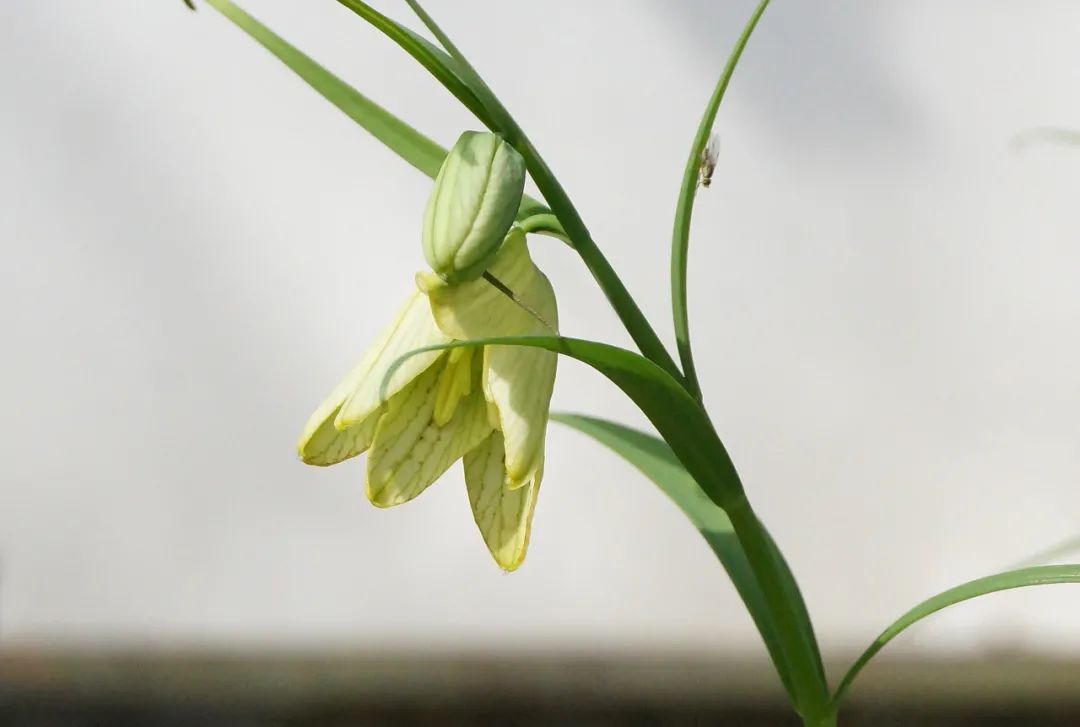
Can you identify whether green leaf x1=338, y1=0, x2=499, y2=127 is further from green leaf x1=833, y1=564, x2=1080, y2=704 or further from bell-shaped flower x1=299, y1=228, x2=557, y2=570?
green leaf x1=833, y1=564, x2=1080, y2=704

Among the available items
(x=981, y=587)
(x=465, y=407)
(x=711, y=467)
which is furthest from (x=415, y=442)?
(x=981, y=587)

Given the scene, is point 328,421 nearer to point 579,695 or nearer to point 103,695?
point 579,695

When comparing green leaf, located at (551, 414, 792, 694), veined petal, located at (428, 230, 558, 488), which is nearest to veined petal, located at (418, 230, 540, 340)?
veined petal, located at (428, 230, 558, 488)

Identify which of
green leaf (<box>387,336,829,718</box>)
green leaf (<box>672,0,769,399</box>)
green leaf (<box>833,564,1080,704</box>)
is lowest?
green leaf (<box>833,564,1080,704</box>)

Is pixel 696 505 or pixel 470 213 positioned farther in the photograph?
pixel 696 505

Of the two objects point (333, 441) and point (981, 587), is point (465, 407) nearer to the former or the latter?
point (333, 441)

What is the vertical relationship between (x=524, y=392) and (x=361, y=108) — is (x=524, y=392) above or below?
below

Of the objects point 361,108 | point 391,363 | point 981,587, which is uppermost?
point 361,108
